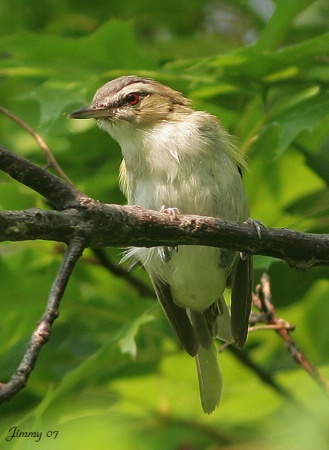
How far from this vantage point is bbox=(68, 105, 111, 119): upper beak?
4.41m

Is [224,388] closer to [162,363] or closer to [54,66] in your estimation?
[162,363]

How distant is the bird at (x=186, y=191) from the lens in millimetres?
4336

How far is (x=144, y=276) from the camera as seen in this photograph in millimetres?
5309

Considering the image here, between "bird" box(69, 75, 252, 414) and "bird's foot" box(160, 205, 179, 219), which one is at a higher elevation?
"bird's foot" box(160, 205, 179, 219)

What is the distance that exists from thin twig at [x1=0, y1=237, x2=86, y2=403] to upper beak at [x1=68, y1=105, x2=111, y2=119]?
198 centimetres

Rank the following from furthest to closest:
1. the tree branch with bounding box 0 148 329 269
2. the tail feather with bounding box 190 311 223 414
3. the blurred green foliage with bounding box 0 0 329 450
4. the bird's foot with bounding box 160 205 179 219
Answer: the tail feather with bounding box 190 311 223 414 → the blurred green foliage with bounding box 0 0 329 450 → the bird's foot with bounding box 160 205 179 219 → the tree branch with bounding box 0 148 329 269

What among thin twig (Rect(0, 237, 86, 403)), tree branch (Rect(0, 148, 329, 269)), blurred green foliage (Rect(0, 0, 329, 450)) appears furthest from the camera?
blurred green foliage (Rect(0, 0, 329, 450))

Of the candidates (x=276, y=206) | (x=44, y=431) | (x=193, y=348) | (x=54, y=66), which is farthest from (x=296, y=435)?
(x=54, y=66)

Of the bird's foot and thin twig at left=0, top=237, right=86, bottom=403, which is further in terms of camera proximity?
the bird's foot

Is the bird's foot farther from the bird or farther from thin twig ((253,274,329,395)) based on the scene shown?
thin twig ((253,274,329,395))

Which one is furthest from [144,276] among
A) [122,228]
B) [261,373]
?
[122,228]

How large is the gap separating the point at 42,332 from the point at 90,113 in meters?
2.38

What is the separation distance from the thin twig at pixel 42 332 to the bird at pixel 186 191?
1682mm

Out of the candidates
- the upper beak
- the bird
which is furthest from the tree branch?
the upper beak
